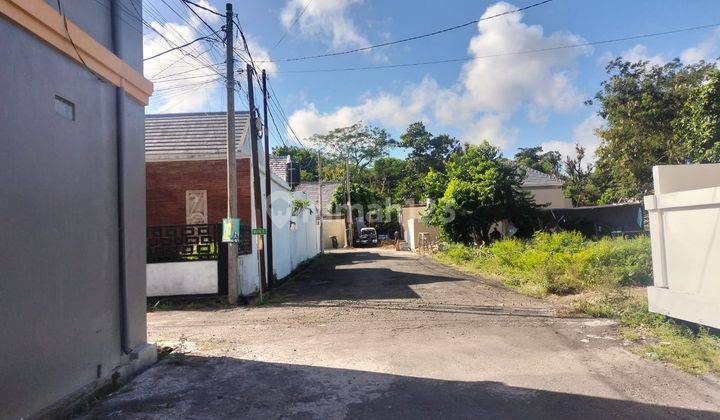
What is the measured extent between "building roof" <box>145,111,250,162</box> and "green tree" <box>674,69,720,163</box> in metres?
Result: 15.3

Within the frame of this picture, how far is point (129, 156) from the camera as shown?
6246mm

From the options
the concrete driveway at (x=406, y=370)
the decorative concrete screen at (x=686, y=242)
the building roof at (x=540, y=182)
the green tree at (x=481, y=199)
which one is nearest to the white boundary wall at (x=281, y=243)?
the concrete driveway at (x=406, y=370)

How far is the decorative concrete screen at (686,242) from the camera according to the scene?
643cm

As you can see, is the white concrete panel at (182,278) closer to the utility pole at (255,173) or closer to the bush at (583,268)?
the utility pole at (255,173)

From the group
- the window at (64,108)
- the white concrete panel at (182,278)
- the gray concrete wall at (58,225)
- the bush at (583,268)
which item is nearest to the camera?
the gray concrete wall at (58,225)

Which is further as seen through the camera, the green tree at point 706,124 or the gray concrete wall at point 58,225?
the green tree at point 706,124

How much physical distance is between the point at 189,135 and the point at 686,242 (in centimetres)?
1439

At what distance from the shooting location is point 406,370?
609 centimetres

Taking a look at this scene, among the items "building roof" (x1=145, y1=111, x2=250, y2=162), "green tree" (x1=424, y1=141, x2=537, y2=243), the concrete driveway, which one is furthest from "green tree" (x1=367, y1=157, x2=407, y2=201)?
the concrete driveway

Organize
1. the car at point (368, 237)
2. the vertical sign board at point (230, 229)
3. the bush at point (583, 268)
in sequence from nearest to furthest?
the bush at point (583, 268) → the vertical sign board at point (230, 229) → the car at point (368, 237)

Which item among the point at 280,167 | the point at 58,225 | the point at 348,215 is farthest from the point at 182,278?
the point at 348,215

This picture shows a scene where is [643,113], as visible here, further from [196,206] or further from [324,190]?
[324,190]

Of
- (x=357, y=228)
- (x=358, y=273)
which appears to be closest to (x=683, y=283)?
(x=358, y=273)

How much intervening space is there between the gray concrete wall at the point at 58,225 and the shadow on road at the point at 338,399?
66 centimetres
